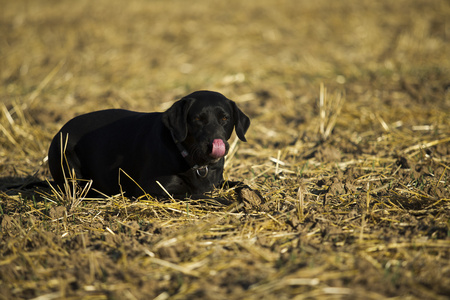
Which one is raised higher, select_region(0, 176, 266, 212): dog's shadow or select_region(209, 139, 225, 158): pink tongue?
select_region(209, 139, 225, 158): pink tongue

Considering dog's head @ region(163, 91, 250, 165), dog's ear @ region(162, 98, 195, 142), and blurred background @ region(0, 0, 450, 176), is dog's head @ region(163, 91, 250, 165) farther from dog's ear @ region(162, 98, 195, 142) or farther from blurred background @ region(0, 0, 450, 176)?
blurred background @ region(0, 0, 450, 176)

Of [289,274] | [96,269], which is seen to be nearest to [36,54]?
[96,269]

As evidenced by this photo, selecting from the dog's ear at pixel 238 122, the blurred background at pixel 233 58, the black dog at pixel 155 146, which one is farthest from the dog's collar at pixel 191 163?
the blurred background at pixel 233 58

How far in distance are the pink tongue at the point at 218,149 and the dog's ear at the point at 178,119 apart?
0.30 metres

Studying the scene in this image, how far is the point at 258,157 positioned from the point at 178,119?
2.03m

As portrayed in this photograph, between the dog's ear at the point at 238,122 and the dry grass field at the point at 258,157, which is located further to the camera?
the dog's ear at the point at 238,122

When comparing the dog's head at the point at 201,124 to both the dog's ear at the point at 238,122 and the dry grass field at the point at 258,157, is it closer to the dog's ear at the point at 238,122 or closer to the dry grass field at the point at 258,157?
the dog's ear at the point at 238,122

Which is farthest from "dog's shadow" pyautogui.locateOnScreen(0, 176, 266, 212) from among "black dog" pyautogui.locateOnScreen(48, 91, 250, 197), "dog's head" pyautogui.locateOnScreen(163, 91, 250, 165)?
"dog's head" pyautogui.locateOnScreen(163, 91, 250, 165)

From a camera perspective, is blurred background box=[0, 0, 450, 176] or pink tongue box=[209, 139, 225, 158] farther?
blurred background box=[0, 0, 450, 176]

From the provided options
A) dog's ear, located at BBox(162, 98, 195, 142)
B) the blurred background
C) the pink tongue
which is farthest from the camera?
the blurred background

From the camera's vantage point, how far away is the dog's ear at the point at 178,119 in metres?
4.25

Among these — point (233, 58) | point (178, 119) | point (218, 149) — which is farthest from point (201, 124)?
point (233, 58)

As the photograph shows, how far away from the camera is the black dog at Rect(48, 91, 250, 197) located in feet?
14.1

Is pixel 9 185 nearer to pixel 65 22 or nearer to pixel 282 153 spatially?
pixel 282 153
